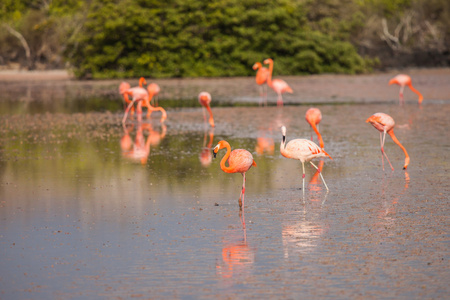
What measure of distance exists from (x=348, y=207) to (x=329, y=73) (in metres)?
32.2

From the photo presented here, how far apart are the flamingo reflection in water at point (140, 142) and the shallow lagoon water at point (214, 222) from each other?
0.12ft

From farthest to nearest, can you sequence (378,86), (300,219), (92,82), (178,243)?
(92,82) < (378,86) < (300,219) < (178,243)

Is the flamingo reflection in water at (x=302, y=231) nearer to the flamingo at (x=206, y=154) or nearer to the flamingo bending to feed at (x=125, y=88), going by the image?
the flamingo at (x=206, y=154)

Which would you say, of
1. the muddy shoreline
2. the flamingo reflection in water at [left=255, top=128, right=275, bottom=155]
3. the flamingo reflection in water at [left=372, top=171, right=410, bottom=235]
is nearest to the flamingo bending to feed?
the muddy shoreline

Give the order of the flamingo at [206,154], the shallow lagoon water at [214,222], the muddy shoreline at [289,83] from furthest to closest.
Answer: the muddy shoreline at [289,83]
the flamingo at [206,154]
the shallow lagoon water at [214,222]

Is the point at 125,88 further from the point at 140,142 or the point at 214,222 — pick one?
the point at 214,222

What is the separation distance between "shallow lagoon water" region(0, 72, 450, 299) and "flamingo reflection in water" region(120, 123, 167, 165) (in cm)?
4

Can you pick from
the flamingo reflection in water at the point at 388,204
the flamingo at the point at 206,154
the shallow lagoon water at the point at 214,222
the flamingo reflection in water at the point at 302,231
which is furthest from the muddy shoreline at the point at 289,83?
the flamingo reflection in water at the point at 302,231

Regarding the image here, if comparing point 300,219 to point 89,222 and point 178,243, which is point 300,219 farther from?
point 89,222

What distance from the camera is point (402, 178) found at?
9.91m

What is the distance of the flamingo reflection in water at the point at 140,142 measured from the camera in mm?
12234

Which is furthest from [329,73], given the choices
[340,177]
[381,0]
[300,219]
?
[300,219]

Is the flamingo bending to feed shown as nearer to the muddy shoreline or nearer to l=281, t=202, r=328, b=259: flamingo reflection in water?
the muddy shoreline

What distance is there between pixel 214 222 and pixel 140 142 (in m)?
6.67
